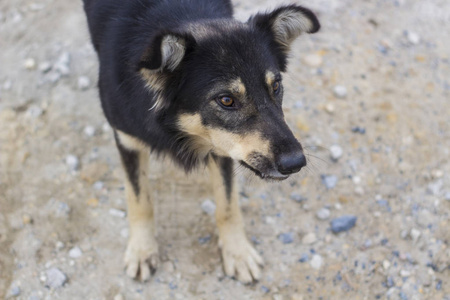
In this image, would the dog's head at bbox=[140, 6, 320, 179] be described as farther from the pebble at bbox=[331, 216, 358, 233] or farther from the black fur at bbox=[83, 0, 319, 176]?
the pebble at bbox=[331, 216, 358, 233]

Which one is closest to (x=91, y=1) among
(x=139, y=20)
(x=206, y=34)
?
(x=139, y=20)

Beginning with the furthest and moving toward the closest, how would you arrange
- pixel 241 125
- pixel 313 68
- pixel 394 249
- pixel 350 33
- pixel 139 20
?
1. pixel 350 33
2. pixel 313 68
3. pixel 394 249
4. pixel 139 20
5. pixel 241 125

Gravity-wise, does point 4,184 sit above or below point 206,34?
below

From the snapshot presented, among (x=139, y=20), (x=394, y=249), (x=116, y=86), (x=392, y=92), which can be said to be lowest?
(x=394, y=249)

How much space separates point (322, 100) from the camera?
17.2ft

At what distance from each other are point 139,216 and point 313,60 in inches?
110

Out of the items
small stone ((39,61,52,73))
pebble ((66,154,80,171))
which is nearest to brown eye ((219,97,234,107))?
pebble ((66,154,80,171))

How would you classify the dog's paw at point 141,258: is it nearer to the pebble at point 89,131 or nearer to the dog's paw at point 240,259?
the dog's paw at point 240,259

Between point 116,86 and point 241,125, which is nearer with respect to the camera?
point 241,125

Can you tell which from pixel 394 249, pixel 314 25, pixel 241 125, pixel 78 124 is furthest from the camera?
pixel 78 124

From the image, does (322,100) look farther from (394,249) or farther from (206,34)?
(206,34)

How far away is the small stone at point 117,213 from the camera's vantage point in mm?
4426

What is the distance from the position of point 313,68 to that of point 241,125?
8.83 ft

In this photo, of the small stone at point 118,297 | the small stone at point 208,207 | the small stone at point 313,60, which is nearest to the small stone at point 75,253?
the small stone at point 118,297
